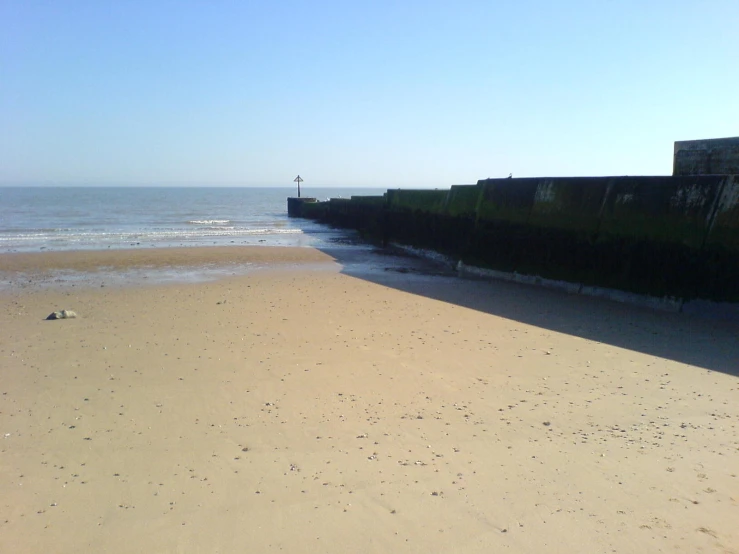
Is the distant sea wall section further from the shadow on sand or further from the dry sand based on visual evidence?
the dry sand

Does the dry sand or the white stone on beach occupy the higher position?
the dry sand

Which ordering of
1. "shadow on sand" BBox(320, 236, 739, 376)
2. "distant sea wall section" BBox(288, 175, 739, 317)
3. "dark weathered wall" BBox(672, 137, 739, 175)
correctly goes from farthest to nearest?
"dark weathered wall" BBox(672, 137, 739, 175), "distant sea wall section" BBox(288, 175, 739, 317), "shadow on sand" BBox(320, 236, 739, 376)

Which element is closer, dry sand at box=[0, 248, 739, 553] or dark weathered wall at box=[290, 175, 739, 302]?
dry sand at box=[0, 248, 739, 553]

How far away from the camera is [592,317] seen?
928 cm

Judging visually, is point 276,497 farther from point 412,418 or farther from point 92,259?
point 92,259

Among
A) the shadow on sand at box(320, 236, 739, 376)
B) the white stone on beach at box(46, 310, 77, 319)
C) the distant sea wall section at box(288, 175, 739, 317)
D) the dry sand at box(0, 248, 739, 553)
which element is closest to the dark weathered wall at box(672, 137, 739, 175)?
the distant sea wall section at box(288, 175, 739, 317)

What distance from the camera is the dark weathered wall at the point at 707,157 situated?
1089 centimetres

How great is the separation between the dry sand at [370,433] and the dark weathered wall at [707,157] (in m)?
3.49

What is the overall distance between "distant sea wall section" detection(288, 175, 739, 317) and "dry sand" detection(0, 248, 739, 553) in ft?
2.49

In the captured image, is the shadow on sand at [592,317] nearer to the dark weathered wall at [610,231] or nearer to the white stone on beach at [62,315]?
the dark weathered wall at [610,231]

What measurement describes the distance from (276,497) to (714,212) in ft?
25.0

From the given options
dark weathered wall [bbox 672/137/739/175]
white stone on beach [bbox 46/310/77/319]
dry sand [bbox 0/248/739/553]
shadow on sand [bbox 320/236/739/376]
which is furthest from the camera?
dark weathered wall [bbox 672/137/739/175]

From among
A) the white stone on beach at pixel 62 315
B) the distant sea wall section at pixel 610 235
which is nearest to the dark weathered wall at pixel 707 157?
the distant sea wall section at pixel 610 235

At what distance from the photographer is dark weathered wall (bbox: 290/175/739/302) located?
9.07 m
